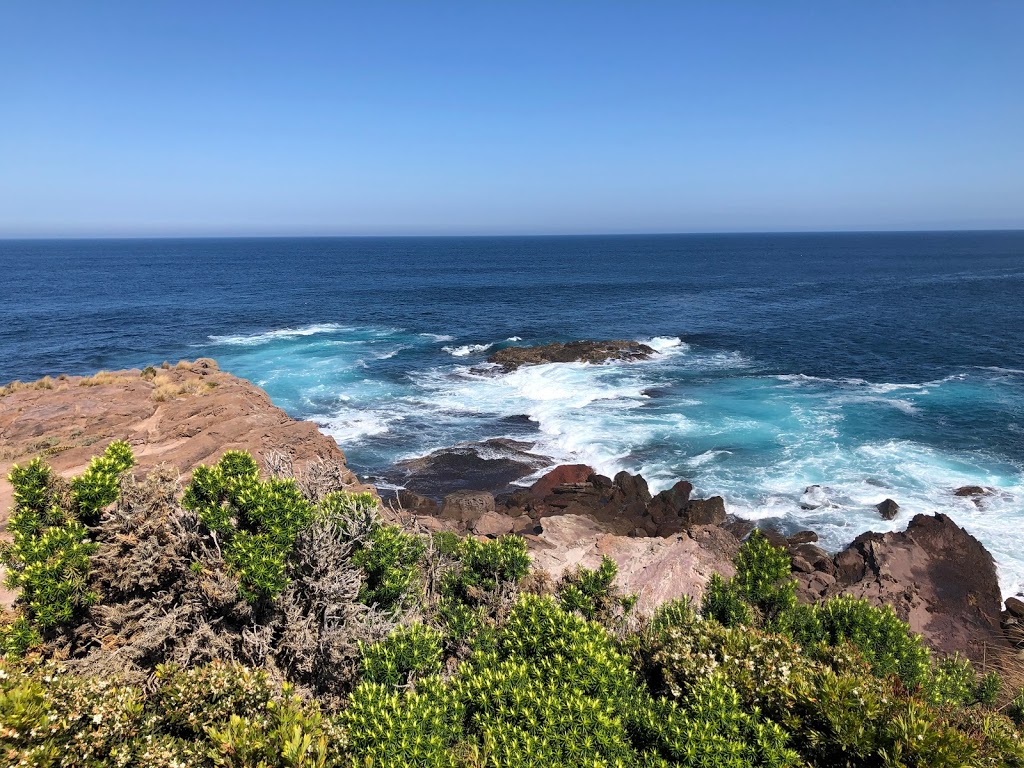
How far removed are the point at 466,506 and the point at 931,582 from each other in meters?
19.5

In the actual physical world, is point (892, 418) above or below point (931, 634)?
above

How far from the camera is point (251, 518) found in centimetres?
1118

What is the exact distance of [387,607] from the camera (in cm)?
1251

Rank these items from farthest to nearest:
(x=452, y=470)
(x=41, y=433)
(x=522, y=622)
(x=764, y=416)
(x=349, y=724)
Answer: (x=764, y=416)
(x=452, y=470)
(x=41, y=433)
(x=522, y=622)
(x=349, y=724)

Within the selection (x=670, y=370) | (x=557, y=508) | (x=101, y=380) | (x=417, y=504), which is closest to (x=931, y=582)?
(x=557, y=508)

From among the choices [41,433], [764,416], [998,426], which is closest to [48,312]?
[41,433]

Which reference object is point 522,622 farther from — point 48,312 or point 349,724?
point 48,312

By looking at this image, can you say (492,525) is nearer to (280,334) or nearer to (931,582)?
(931,582)

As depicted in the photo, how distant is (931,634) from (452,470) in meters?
23.0

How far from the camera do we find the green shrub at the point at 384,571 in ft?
40.7

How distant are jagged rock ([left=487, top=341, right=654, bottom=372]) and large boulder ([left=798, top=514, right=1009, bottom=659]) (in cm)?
3416

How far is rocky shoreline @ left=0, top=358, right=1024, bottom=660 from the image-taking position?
21.4 m

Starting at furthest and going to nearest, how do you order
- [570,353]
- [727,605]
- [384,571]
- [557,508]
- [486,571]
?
[570,353]
[557,508]
[486,571]
[727,605]
[384,571]

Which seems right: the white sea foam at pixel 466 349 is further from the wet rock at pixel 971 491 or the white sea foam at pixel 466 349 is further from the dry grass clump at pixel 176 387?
the wet rock at pixel 971 491
